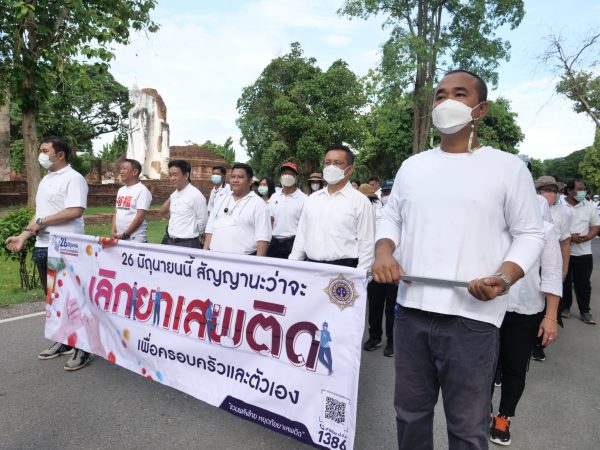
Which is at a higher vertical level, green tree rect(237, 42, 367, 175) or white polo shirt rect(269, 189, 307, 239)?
green tree rect(237, 42, 367, 175)

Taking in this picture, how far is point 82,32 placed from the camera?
8008 mm

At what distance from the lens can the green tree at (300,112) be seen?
1059 inches

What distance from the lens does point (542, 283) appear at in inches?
109

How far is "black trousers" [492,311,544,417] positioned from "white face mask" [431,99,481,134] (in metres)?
1.57

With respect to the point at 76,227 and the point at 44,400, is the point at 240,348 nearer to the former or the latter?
the point at 44,400

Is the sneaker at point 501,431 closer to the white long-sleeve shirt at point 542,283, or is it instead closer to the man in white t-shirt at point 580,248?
the white long-sleeve shirt at point 542,283

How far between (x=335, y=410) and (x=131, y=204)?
3.67 metres

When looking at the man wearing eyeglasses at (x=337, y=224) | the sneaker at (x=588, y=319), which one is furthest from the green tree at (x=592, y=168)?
the man wearing eyeglasses at (x=337, y=224)

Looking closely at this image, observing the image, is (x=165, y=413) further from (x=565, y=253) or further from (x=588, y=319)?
(x=588, y=319)

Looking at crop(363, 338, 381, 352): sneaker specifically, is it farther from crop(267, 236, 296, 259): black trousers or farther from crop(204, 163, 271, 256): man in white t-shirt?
crop(267, 236, 296, 259): black trousers

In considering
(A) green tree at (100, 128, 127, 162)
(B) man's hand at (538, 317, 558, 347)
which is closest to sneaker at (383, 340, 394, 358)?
(B) man's hand at (538, 317, 558, 347)

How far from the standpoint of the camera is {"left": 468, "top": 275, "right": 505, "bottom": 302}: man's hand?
162cm

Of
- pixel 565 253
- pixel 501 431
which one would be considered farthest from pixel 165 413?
pixel 565 253

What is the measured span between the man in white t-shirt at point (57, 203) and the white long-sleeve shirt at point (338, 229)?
1952 millimetres
